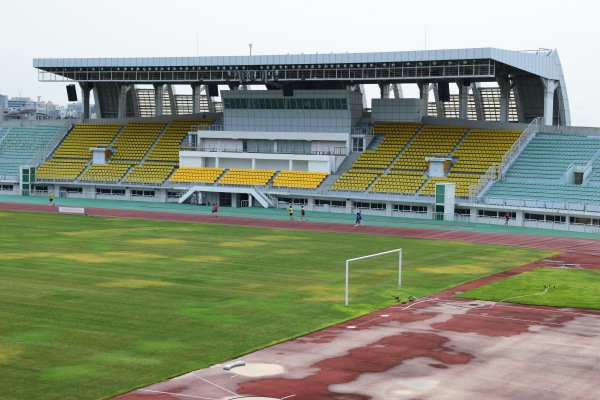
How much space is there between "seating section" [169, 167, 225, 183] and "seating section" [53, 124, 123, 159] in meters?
14.5

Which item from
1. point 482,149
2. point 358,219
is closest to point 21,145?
point 358,219

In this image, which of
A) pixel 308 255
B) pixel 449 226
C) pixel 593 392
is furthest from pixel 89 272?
pixel 449 226

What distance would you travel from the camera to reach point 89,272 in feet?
140

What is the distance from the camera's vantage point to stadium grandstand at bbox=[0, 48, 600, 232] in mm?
78625

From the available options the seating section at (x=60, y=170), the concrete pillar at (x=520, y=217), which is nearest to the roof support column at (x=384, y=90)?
the concrete pillar at (x=520, y=217)

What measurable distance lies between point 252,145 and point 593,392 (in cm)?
7652

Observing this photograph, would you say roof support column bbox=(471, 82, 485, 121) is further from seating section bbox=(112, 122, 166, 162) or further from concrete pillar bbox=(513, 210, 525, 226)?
seating section bbox=(112, 122, 166, 162)

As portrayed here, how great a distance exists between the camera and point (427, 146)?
88750mm

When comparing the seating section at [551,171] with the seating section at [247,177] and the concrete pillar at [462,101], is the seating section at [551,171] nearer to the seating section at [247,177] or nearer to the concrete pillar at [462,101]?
the concrete pillar at [462,101]

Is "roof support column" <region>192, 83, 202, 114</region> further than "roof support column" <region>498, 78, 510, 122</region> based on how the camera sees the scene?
Yes

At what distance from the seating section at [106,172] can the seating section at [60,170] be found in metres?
1.39

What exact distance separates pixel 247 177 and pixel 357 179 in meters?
12.8

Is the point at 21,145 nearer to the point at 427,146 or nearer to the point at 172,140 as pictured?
the point at 172,140

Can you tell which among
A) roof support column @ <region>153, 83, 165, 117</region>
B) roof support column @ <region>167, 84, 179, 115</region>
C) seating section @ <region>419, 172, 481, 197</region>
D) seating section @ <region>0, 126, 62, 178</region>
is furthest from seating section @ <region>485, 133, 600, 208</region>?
seating section @ <region>0, 126, 62, 178</region>
